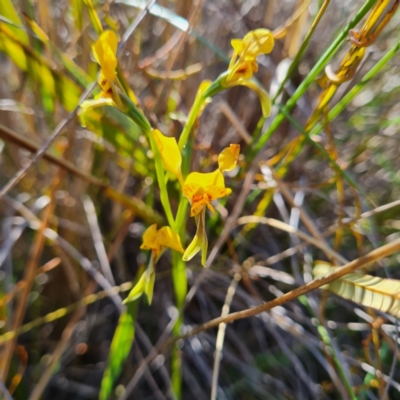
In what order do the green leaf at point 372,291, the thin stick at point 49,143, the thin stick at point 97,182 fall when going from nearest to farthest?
the green leaf at point 372,291 → the thin stick at point 49,143 → the thin stick at point 97,182

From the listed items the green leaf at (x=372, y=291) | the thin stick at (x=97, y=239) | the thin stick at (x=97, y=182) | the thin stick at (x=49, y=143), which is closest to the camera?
the green leaf at (x=372, y=291)

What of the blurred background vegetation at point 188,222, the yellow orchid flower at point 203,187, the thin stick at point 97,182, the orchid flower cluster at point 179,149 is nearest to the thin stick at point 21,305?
the blurred background vegetation at point 188,222

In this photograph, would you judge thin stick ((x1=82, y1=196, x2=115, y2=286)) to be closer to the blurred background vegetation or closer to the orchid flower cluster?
the blurred background vegetation

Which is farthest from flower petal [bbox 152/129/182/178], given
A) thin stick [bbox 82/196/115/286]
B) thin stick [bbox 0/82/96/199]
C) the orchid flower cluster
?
thin stick [bbox 82/196/115/286]

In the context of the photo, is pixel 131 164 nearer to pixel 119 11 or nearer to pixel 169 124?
pixel 169 124

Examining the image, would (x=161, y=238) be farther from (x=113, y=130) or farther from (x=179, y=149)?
(x=113, y=130)

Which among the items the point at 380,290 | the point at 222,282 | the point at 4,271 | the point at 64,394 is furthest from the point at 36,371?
the point at 380,290

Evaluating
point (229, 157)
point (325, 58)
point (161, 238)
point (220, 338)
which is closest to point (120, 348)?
point (220, 338)

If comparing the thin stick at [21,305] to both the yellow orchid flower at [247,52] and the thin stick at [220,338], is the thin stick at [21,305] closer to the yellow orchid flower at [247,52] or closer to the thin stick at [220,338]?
the thin stick at [220,338]
